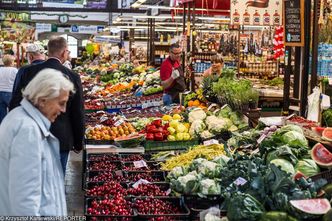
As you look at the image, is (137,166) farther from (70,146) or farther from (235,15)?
(235,15)

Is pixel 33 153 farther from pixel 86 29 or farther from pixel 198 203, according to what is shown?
pixel 86 29

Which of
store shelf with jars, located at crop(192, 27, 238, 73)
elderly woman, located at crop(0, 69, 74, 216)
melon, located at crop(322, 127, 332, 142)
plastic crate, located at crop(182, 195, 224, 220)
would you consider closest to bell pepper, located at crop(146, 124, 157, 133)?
melon, located at crop(322, 127, 332, 142)

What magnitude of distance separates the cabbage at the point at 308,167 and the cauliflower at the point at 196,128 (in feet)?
9.92

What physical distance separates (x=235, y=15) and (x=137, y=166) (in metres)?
5.09

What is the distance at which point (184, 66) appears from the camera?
44.2 feet

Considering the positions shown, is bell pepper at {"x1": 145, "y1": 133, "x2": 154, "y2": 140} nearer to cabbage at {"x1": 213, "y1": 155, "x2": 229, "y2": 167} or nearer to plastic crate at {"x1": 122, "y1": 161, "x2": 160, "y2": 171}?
plastic crate at {"x1": 122, "y1": 161, "x2": 160, "y2": 171}

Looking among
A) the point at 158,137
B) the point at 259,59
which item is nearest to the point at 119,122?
the point at 158,137

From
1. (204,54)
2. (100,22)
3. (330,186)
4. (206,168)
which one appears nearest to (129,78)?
(204,54)

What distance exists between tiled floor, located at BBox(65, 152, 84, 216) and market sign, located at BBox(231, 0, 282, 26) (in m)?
3.75

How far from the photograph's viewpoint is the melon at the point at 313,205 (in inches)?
155

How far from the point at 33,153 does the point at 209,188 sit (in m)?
1.95

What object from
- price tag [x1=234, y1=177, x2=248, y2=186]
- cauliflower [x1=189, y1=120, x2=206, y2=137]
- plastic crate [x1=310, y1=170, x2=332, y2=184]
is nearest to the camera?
price tag [x1=234, y1=177, x2=248, y2=186]

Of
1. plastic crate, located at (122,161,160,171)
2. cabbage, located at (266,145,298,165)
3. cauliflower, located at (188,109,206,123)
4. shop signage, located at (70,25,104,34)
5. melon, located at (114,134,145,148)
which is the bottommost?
plastic crate, located at (122,161,160,171)

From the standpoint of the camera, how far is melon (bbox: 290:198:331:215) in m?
3.95
